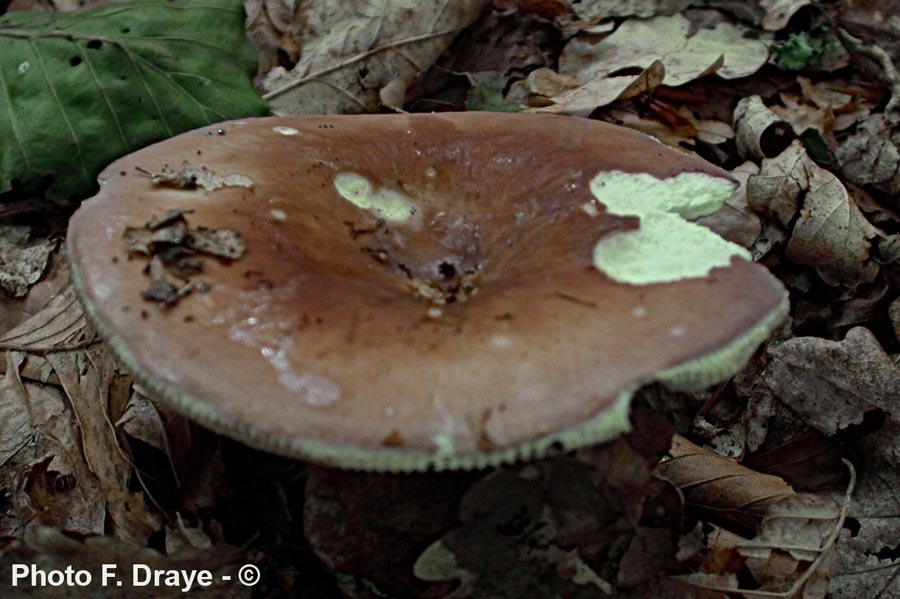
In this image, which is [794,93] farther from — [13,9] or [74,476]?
[13,9]

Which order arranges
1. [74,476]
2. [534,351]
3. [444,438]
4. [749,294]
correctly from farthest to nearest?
[74,476] → [749,294] → [534,351] → [444,438]

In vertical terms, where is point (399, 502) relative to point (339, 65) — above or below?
below

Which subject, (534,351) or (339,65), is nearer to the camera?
(534,351)

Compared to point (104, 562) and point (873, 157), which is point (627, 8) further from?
point (104, 562)

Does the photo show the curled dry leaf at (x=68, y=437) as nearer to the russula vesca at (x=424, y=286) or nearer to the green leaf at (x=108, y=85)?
the green leaf at (x=108, y=85)

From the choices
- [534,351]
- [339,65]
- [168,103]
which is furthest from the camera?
→ [339,65]

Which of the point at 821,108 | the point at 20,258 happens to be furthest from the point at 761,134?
the point at 20,258

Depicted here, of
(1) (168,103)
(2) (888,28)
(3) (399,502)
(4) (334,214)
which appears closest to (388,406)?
(3) (399,502)
